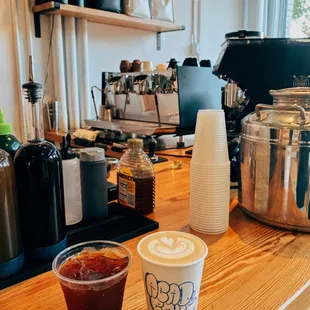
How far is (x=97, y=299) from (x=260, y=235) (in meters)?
0.44

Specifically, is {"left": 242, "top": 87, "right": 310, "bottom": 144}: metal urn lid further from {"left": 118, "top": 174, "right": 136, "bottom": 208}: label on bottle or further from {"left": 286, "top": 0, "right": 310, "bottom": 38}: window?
{"left": 286, "top": 0, "right": 310, "bottom": 38}: window

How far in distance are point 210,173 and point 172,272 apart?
13.7 inches

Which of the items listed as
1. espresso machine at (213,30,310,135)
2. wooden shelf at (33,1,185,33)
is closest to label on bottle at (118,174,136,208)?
A: espresso machine at (213,30,310,135)

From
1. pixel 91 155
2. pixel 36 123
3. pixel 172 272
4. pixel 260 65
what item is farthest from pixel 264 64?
pixel 172 272

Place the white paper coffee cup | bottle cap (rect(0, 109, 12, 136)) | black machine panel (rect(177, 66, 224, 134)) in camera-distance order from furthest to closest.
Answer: black machine panel (rect(177, 66, 224, 134)), bottle cap (rect(0, 109, 12, 136)), the white paper coffee cup

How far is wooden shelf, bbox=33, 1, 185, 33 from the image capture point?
7.11ft

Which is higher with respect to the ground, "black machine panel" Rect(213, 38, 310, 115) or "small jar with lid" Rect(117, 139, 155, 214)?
"black machine panel" Rect(213, 38, 310, 115)

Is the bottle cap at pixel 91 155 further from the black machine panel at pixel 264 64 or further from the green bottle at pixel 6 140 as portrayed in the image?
the black machine panel at pixel 264 64

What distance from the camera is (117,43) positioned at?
2.78m

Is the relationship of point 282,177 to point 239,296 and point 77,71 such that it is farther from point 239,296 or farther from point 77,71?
point 77,71

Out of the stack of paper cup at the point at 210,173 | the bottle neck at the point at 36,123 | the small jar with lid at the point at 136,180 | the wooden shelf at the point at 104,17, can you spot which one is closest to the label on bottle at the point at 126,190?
the small jar with lid at the point at 136,180

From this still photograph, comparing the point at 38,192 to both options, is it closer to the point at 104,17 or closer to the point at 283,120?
the point at 283,120

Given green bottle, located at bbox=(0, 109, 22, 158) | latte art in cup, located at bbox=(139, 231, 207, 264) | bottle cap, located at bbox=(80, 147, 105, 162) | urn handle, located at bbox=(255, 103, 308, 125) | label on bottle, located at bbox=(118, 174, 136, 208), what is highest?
urn handle, located at bbox=(255, 103, 308, 125)

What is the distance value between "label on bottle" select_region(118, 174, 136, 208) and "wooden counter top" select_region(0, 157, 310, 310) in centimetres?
7
